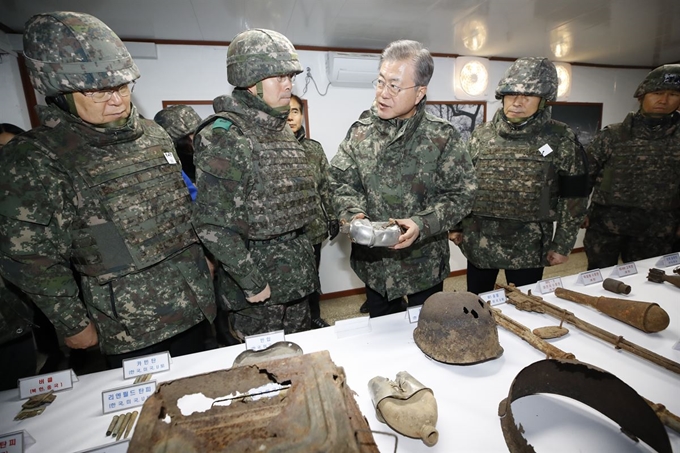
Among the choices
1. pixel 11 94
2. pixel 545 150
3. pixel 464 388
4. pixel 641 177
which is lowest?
pixel 464 388

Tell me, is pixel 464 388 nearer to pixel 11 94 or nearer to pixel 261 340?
pixel 261 340

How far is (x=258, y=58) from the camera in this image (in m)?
1.74

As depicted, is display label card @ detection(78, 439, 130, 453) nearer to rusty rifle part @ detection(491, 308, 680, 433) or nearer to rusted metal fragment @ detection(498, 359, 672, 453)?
rusted metal fragment @ detection(498, 359, 672, 453)

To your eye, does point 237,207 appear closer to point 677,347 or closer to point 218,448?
point 218,448

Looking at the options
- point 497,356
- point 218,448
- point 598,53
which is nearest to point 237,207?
point 218,448

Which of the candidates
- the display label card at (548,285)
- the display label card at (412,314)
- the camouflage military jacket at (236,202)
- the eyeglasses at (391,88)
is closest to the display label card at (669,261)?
the display label card at (548,285)

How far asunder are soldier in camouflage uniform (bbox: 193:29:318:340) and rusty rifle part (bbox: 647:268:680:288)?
7.81 ft

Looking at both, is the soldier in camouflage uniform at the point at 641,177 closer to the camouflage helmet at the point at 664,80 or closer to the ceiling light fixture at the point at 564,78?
the camouflage helmet at the point at 664,80

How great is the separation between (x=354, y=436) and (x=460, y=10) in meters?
3.50

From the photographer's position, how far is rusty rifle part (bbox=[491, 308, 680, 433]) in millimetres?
1064

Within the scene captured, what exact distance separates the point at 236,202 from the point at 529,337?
1653 mm

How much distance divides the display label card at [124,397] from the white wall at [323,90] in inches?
130

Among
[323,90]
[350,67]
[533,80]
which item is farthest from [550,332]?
[323,90]

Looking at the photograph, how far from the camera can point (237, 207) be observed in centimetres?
168
